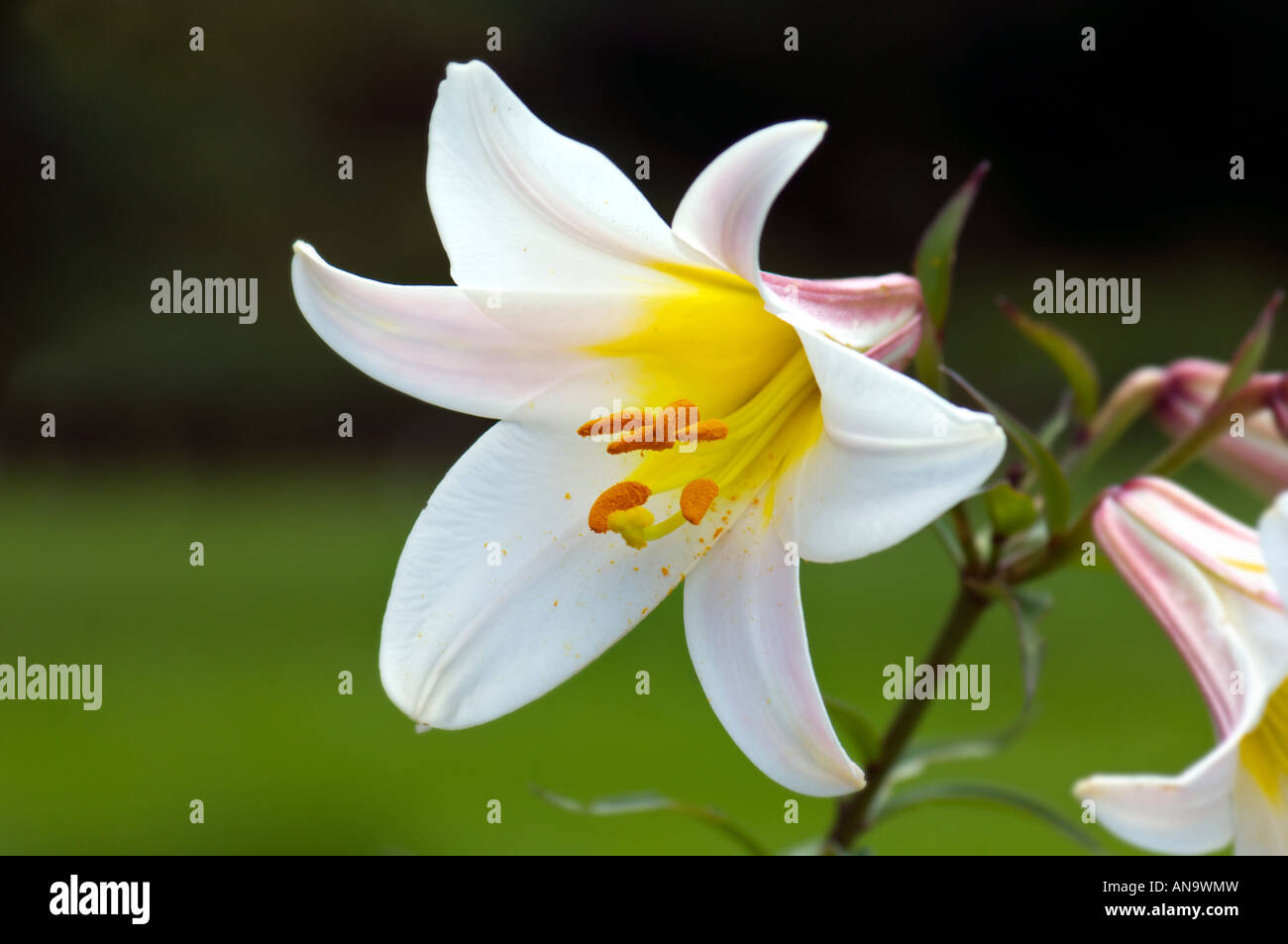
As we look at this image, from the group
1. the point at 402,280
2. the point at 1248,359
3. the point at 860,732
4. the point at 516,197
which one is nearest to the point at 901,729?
the point at 860,732

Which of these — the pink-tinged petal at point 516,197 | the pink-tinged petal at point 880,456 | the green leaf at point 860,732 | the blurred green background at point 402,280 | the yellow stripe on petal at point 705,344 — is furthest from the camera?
the blurred green background at point 402,280

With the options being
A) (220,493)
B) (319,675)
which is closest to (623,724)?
(319,675)

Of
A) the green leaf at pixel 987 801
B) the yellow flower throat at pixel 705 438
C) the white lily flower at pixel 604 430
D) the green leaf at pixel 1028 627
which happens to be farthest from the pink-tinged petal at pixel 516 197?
the green leaf at pixel 987 801

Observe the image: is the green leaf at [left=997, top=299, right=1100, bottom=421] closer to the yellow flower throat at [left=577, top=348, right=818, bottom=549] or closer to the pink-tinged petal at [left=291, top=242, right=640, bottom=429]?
the yellow flower throat at [left=577, top=348, right=818, bottom=549]

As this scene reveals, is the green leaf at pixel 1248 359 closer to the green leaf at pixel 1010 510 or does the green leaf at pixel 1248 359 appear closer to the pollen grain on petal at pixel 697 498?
the green leaf at pixel 1010 510

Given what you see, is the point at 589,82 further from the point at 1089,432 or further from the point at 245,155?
the point at 1089,432

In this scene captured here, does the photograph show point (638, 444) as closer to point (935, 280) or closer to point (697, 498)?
point (697, 498)

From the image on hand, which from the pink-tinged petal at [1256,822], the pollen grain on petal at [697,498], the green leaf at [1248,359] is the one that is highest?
the green leaf at [1248,359]
